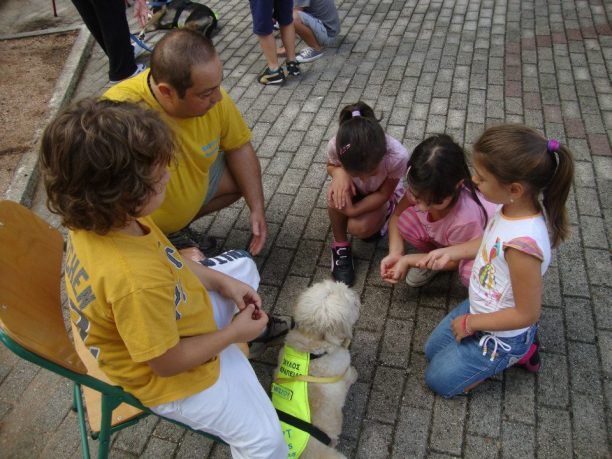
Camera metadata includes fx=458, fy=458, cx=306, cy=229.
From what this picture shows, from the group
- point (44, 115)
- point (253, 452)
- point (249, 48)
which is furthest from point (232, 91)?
point (253, 452)

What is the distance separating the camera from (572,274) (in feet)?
9.25

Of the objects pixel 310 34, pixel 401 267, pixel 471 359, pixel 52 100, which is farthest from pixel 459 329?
pixel 52 100

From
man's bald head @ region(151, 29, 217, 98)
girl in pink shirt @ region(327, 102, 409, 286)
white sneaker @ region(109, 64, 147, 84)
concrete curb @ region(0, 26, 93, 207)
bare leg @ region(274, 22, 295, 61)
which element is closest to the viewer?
man's bald head @ region(151, 29, 217, 98)

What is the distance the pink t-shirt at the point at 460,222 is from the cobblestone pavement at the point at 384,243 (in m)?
0.46

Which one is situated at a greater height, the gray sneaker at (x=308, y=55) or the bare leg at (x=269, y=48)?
the bare leg at (x=269, y=48)

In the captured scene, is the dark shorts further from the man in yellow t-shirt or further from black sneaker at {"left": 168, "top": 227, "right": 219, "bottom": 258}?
black sneaker at {"left": 168, "top": 227, "right": 219, "bottom": 258}

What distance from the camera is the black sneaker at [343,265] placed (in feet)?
9.66

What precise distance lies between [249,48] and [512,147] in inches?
189

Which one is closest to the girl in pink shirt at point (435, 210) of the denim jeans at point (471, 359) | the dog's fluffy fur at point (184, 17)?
the denim jeans at point (471, 359)

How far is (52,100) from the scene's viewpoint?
5086 millimetres

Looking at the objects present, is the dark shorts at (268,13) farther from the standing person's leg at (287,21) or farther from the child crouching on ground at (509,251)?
the child crouching on ground at (509,251)

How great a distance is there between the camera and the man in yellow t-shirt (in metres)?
2.16

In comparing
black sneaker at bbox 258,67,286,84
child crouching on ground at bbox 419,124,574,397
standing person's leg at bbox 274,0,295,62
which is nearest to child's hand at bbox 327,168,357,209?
child crouching on ground at bbox 419,124,574,397

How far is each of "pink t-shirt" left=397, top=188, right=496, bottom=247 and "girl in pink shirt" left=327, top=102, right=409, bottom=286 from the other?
1.06 feet
